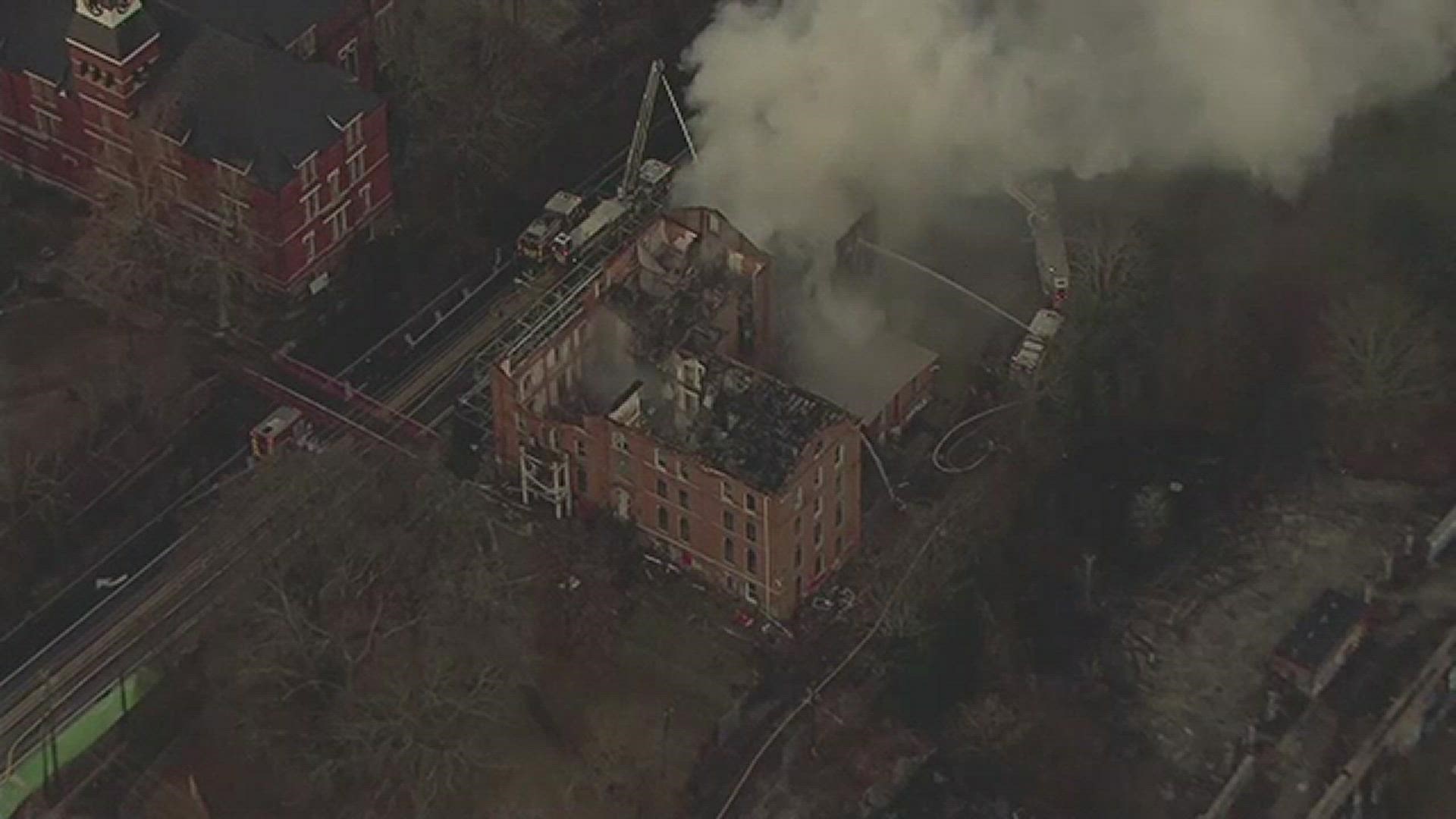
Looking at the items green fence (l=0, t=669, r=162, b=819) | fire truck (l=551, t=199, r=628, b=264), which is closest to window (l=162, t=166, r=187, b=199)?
fire truck (l=551, t=199, r=628, b=264)

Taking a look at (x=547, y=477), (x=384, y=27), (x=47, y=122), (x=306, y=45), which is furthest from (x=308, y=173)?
(x=547, y=477)

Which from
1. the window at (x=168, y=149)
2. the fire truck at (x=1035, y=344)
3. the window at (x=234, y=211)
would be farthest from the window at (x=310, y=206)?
the fire truck at (x=1035, y=344)

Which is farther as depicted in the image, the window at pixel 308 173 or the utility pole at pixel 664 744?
the window at pixel 308 173

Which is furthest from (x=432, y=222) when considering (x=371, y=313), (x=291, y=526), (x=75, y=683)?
(x=75, y=683)

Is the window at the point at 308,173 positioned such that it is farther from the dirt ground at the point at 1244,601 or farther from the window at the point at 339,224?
the dirt ground at the point at 1244,601

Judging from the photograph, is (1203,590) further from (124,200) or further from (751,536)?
(124,200)

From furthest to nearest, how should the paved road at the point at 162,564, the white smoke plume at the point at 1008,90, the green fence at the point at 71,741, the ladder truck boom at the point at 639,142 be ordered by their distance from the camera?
the ladder truck boom at the point at 639,142 < the white smoke plume at the point at 1008,90 < the paved road at the point at 162,564 < the green fence at the point at 71,741

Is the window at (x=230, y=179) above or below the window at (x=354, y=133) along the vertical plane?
Answer: below

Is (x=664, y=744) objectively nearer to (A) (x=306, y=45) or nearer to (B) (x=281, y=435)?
(B) (x=281, y=435)
